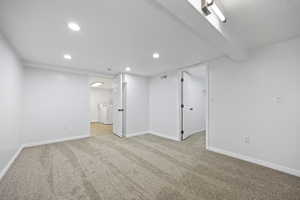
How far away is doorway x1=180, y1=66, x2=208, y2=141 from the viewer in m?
3.95

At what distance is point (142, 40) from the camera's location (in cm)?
211

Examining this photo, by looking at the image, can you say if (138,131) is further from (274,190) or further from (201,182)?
(274,190)

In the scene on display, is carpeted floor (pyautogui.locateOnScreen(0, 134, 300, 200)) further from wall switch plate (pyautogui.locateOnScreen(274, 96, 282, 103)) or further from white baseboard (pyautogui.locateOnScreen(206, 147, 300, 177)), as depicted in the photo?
wall switch plate (pyautogui.locateOnScreen(274, 96, 282, 103))

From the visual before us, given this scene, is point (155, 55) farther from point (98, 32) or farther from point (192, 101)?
point (192, 101)

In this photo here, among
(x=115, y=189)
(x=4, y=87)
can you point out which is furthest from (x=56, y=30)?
(x=115, y=189)

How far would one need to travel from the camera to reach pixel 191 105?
442 cm

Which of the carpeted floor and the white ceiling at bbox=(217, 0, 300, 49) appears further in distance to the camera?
the carpeted floor

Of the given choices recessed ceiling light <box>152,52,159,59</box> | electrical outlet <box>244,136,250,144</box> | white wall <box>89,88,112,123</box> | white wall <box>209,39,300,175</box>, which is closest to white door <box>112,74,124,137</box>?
recessed ceiling light <box>152,52,159,59</box>

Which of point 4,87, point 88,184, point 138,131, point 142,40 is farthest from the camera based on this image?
point 138,131

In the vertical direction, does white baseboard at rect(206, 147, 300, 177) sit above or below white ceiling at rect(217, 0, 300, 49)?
below

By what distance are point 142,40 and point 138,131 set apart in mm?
3377

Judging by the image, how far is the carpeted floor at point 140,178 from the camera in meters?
1.56

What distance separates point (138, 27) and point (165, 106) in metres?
2.97

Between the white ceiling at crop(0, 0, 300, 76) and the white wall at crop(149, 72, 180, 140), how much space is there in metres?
1.53
